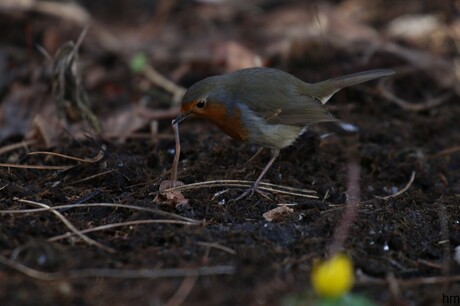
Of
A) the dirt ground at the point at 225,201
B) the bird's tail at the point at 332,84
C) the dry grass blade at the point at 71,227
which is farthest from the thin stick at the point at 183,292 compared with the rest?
the bird's tail at the point at 332,84

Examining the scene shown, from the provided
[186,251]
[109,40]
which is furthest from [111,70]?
[186,251]

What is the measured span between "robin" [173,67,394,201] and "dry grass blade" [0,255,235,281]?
148 centimetres

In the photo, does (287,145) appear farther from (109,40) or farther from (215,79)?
(109,40)

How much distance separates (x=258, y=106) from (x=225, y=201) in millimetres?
895

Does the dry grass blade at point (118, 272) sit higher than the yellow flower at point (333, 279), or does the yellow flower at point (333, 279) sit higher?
the yellow flower at point (333, 279)

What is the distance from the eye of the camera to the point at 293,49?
659cm

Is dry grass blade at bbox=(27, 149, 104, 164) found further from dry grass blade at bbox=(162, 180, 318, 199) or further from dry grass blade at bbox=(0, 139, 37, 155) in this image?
dry grass blade at bbox=(162, 180, 318, 199)

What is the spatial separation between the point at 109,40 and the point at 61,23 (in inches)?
23.2

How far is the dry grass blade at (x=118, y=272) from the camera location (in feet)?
9.11

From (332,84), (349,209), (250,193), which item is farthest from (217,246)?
(332,84)

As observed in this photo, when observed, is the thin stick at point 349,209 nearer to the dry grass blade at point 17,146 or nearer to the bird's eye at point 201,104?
the bird's eye at point 201,104

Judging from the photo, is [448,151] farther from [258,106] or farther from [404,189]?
[258,106]

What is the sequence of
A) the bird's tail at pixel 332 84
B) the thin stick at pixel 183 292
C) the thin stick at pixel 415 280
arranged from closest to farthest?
the thin stick at pixel 183 292 < the thin stick at pixel 415 280 < the bird's tail at pixel 332 84

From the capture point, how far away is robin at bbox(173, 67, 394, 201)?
4.39 metres
